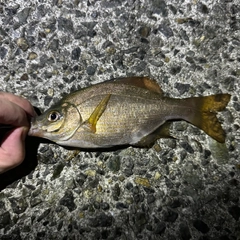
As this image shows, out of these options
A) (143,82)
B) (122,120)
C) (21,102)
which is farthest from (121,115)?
(21,102)

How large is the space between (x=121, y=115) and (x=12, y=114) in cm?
68

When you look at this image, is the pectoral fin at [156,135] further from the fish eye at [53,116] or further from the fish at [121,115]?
the fish eye at [53,116]

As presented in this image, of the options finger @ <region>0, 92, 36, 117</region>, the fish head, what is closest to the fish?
the fish head

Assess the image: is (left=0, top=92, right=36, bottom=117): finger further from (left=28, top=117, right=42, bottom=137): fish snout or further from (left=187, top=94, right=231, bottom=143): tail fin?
(left=187, top=94, right=231, bottom=143): tail fin

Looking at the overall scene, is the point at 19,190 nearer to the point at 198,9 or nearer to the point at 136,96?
the point at 136,96

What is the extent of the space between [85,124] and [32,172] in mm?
598

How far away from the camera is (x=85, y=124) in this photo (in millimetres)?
2203

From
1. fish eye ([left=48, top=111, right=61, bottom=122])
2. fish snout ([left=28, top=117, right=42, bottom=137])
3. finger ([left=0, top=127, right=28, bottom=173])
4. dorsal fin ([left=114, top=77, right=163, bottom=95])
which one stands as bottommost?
finger ([left=0, top=127, right=28, bottom=173])

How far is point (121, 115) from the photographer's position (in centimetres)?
225

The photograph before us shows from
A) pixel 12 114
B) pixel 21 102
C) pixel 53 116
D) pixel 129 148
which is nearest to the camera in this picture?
pixel 12 114

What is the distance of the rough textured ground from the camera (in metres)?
2.41

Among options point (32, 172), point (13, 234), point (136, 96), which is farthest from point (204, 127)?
point (13, 234)

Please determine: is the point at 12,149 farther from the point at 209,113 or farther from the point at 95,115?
the point at 209,113

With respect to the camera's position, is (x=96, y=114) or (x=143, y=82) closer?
(x=96, y=114)
